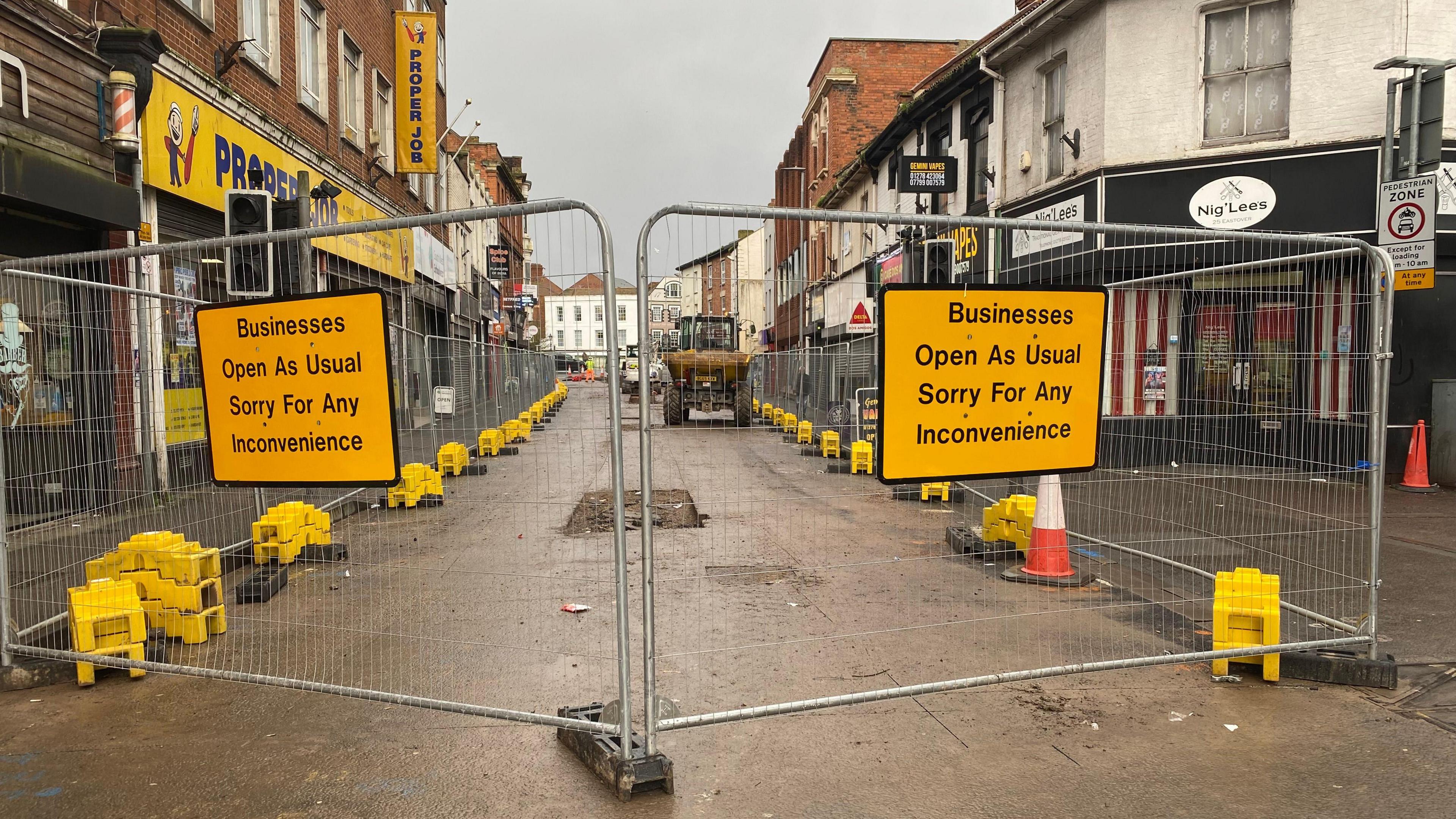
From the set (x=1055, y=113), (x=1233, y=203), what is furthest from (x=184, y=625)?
(x=1055, y=113)

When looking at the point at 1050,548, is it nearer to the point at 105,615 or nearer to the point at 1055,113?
the point at 105,615

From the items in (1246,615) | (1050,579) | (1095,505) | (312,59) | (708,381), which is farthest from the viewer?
(312,59)

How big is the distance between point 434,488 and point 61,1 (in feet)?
19.4

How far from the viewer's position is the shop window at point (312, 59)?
1616 cm

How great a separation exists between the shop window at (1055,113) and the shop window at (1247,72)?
2.31m

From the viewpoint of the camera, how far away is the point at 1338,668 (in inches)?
191

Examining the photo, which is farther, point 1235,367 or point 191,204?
point 191,204

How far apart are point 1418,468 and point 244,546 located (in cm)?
1323

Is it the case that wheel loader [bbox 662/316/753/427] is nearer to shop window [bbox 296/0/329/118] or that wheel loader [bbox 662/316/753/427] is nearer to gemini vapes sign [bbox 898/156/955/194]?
gemini vapes sign [bbox 898/156/955/194]

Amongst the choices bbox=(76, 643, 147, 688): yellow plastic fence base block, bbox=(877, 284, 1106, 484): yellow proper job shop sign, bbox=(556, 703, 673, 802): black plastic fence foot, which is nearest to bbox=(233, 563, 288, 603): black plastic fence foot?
bbox=(76, 643, 147, 688): yellow plastic fence base block

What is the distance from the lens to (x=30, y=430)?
585 centimetres

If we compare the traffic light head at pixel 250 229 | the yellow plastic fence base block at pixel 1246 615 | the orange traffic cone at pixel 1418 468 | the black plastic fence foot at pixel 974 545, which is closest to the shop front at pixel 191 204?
the traffic light head at pixel 250 229

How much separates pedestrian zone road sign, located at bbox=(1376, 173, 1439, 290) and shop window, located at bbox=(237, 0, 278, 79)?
1477 cm

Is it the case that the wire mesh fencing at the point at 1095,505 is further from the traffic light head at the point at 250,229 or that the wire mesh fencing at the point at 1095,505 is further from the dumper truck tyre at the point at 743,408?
the traffic light head at the point at 250,229
